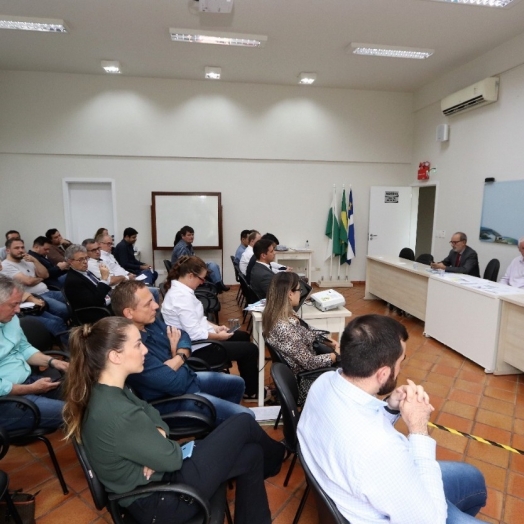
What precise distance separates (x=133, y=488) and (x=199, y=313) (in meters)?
1.40

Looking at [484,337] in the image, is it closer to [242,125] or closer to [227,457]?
[227,457]

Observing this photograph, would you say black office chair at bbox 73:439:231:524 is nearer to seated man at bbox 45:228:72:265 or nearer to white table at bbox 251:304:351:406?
white table at bbox 251:304:351:406

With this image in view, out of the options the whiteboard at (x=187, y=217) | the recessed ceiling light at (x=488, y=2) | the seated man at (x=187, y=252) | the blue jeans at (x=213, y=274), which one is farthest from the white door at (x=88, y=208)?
the recessed ceiling light at (x=488, y=2)

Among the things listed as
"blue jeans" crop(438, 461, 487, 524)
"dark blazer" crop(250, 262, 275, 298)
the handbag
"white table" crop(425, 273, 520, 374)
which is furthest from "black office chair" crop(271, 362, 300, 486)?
"white table" crop(425, 273, 520, 374)

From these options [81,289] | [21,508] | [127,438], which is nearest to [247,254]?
[81,289]

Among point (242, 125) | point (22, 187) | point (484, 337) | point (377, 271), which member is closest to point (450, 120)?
point (377, 271)

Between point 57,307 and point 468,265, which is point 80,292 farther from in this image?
point 468,265

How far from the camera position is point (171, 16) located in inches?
158

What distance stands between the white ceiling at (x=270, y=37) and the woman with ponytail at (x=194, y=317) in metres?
3.02

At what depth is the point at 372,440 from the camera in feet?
3.06

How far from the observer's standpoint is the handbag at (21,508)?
1.67 metres

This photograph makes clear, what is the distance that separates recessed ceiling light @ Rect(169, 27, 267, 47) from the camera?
430cm

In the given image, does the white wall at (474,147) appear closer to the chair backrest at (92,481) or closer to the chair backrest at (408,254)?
the chair backrest at (408,254)

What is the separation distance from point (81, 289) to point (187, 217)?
11.3ft
